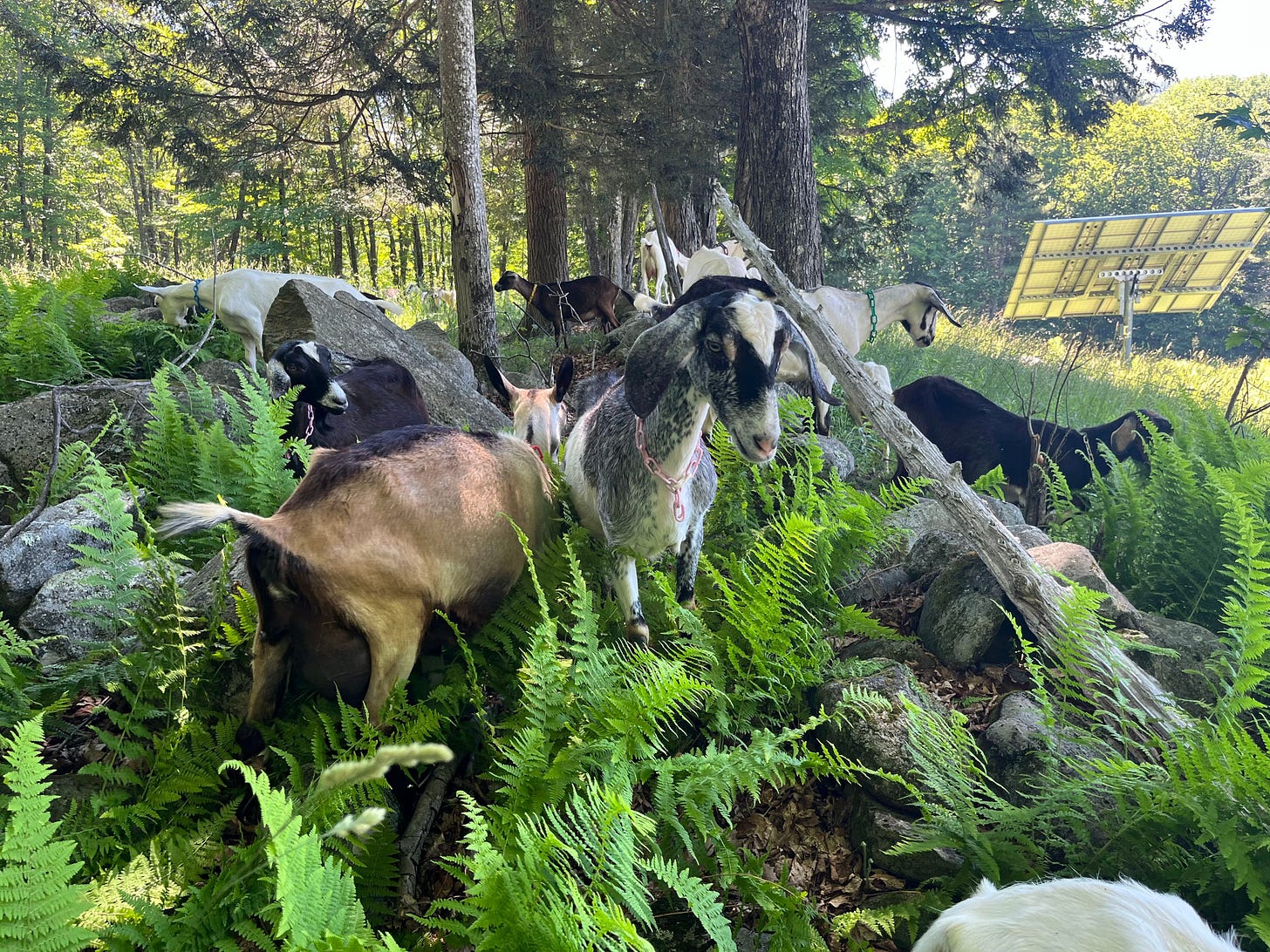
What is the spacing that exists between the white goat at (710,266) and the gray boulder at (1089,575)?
7.01 metres

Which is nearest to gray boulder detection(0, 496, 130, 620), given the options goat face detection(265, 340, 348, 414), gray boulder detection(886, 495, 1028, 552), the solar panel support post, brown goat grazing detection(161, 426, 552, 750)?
goat face detection(265, 340, 348, 414)

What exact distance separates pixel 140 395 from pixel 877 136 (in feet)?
48.5

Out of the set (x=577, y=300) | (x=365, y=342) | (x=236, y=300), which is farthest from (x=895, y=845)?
(x=577, y=300)

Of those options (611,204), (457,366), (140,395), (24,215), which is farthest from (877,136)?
(24,215)

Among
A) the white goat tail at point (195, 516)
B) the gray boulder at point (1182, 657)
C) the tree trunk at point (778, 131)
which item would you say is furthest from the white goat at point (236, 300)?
the gray boulder at point (1182, 657)

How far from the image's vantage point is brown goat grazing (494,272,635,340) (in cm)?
1252

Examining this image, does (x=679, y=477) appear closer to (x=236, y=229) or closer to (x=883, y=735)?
(x=883, y=735)

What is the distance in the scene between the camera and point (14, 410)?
4.99 meters

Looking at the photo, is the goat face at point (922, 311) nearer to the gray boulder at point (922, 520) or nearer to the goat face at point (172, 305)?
the gray boulder at point (922, 520)

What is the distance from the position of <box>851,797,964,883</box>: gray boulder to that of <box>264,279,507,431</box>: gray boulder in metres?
4.27

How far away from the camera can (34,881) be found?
1.68m

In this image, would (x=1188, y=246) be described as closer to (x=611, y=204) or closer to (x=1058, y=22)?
(x=1058, y=22)

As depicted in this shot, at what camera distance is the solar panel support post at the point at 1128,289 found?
11073mm

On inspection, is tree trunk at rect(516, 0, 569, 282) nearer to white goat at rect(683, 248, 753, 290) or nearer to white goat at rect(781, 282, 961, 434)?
white goat at rect(683, 248, 753, 290)
